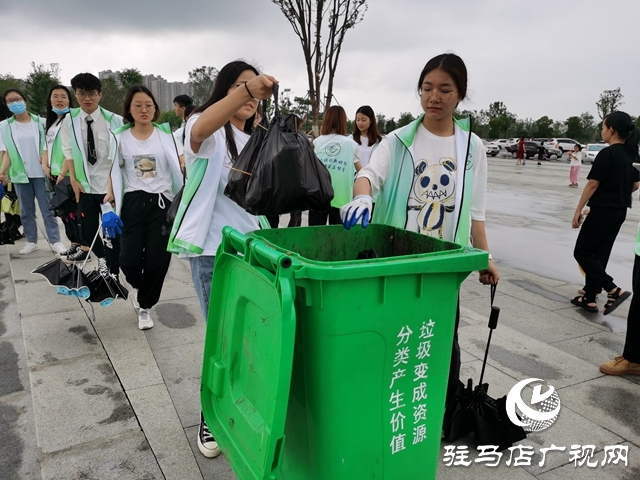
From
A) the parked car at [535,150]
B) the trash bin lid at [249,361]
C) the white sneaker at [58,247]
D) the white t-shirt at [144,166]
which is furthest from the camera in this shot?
the parked car at [535,150]

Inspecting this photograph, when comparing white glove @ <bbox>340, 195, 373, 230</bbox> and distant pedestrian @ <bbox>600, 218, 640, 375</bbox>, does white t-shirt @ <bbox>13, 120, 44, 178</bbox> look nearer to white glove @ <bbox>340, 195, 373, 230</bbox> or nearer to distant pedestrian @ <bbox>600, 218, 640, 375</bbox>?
white glove @ <bbox>340, 195, 373, 230</bbox>

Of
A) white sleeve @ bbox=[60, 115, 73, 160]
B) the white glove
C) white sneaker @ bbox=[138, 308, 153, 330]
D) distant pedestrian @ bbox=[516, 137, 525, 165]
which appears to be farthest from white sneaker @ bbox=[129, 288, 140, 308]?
distant pedestrian @ bbox=[516, 137, 525, 165]

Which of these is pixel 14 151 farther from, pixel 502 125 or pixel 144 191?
pixel 502 125

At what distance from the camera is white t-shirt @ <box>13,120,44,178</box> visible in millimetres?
5684

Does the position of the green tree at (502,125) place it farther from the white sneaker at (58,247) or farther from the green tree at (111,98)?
the white sneaker at (58,247)

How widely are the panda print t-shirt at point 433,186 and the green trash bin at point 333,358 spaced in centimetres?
44

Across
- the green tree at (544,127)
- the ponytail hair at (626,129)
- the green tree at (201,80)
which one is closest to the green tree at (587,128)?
the green tree at (544,127)

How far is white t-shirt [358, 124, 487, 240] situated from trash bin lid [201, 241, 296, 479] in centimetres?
84

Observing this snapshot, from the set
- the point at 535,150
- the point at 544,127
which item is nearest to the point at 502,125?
the point at 544,127

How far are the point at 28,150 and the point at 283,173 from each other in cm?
519

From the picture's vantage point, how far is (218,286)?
1.82m

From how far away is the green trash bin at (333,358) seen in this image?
1384 millimetres

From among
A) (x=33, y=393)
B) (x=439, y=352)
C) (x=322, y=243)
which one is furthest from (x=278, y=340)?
(x=33, y=393)

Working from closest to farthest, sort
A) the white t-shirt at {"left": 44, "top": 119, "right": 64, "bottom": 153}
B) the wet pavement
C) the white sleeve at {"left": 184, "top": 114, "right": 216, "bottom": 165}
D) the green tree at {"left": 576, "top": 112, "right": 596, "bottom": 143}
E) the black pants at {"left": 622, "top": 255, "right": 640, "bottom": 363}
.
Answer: the white sleeve at {"left": 184, "top": 114, "right": 216, "bottom": 165} < the wet pavement < the black pants at {"left": 622, "top": 255, "right": 640, "bottom": 363} < the white t-shirt at {"left": 44, "top": 119, "right": 64, "bottom": 153} < the green tree at {"left": 576, "top": 112, "right": 596, "bottom": 143}
